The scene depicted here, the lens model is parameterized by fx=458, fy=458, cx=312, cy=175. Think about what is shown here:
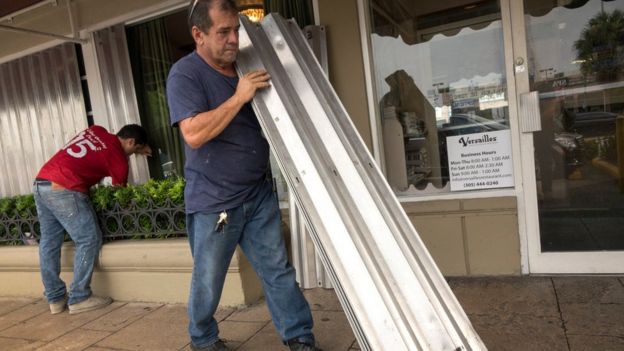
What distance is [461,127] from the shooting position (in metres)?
3.78

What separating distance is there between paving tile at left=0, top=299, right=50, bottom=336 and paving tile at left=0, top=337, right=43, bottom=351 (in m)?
0.36

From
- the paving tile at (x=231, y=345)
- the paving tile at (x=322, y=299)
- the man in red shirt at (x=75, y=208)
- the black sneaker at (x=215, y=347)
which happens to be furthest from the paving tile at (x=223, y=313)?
the man in red shirt at (x=75, y=208)

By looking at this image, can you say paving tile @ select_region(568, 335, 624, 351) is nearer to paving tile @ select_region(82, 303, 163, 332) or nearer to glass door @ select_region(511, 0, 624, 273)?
glass door @ select_region(511, 0, 624, 273)

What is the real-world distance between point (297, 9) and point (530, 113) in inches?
83.8

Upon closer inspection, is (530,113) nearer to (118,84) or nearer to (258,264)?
(258,264)

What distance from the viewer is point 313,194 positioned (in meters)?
1.86

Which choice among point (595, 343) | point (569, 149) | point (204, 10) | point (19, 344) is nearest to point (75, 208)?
point (19, 344)

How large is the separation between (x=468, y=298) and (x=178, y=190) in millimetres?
2471

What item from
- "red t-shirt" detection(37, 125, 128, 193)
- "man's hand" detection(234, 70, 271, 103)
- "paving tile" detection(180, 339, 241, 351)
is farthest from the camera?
"red t-shirt" detection(37, 125, 128, 193)

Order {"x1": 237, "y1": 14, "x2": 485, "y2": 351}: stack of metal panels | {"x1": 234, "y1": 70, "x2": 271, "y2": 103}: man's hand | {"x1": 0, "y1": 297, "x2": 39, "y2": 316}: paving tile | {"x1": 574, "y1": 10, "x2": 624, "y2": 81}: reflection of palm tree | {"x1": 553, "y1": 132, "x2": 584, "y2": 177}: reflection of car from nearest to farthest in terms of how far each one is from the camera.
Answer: {"x1": 237, "y1": 14, "x2": 485, "y2": 351}: stack of metal panels → {"x1": 234, "y1": 70, "x2": 271, "y2": 103}: man's hand → {"x1": 574, "y1": 10, "x2": 624, "y2": 81}: reflection of palm tree → {"x1": 553, "y1": 132, "x2": 584, "y2": 177}: reflection of car → {"x1": 0, "y1": 297, "x2": 39, "y2": 316}: paving tile

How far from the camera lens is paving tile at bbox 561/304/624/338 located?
2.68m

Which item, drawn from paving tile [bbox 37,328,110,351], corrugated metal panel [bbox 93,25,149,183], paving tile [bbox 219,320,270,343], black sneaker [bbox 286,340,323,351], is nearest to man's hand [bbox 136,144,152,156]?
corrugated metal panel [bbox 93,25,149,183]

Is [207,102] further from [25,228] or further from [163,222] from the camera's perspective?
[25,228]

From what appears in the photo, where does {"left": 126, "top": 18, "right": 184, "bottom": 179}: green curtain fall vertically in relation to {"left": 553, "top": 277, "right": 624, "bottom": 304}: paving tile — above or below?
above
